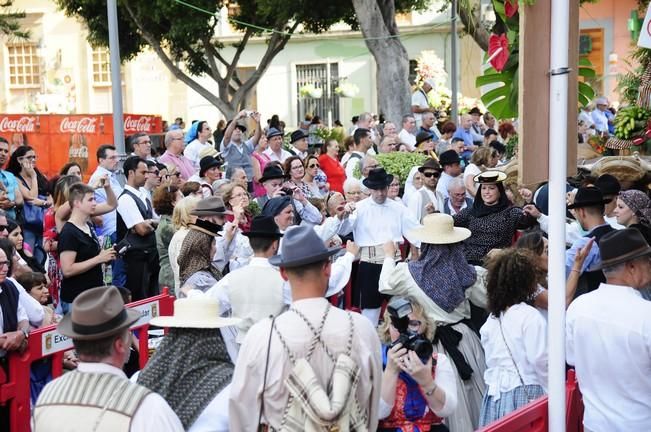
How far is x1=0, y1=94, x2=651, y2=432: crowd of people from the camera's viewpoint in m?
3.93

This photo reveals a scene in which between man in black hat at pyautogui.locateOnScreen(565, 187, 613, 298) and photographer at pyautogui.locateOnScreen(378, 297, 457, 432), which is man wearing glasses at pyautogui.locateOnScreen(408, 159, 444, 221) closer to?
man in black hat at pyautogui.locateOnScreen(565, 187, 613, 298)

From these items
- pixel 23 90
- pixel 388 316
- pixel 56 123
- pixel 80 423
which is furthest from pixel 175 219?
pixel 23 90

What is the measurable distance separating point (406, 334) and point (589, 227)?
288cm

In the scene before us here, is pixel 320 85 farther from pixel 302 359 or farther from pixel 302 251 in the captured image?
pixel 302 359

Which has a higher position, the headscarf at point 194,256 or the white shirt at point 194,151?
the white shirt at point 194,151

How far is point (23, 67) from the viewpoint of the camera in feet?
139

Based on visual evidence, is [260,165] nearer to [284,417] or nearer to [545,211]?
[545,211]

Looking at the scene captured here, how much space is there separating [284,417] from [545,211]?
6.08 metres

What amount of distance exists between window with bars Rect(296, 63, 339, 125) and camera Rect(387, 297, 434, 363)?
34.8 metres

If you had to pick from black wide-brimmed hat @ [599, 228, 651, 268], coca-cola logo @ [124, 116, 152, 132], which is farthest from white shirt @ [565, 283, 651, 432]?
coca-cola logo @ [124, 116, 152, 132]

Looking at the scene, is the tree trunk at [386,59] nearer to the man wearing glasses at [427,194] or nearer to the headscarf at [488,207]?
the man wearing glasses at [427,194]

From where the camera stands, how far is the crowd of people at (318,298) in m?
3.93

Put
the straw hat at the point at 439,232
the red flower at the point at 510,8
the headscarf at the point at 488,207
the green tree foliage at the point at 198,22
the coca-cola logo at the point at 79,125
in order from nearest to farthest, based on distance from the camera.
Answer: the red flower at the point at 510,8
the straw hat at the point at 439,232
the headscarf at the point at 488,207
the coca-cola logo at the point at 79,125
the green tree foliage at the point at 198,22

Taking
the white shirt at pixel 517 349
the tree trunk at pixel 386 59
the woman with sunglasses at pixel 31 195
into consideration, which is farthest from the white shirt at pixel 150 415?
the tree trunk at pixel 386 59
